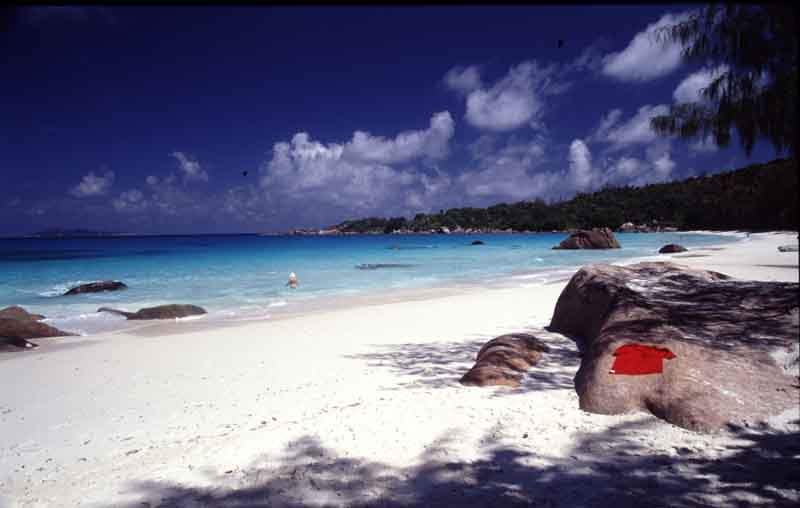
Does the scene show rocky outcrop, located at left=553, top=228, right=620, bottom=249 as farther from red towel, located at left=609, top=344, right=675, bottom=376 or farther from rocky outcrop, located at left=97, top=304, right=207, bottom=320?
red towel, located at left=609, top=344, right=675, bottom=376

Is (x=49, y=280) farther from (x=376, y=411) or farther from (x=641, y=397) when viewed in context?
(x=641, y=397)

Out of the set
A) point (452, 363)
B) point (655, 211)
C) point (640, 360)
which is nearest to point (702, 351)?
point (640, 360)

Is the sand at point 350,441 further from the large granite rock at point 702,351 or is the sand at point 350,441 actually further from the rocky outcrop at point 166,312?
the rocky outcrop at point 166,312

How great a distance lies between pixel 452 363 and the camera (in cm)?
580

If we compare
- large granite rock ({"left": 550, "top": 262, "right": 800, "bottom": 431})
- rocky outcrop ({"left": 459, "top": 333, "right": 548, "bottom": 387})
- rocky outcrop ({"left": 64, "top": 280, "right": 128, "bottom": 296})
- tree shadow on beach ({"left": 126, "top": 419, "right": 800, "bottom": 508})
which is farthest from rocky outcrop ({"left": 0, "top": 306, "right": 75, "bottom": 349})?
large granite rock ({"left": 550, "top": 262, "right": 800, "bottom": 431})

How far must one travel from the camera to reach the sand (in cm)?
260

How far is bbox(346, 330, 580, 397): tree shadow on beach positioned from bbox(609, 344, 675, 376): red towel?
2.27 feet

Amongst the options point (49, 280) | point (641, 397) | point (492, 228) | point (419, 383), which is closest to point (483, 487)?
point (641, 397)

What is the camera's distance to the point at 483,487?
2.64 m

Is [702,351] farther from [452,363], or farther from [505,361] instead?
[452,363]

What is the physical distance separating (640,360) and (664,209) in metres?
75.6

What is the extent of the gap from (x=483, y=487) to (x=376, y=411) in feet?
4.98

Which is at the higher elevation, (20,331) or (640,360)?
(640,360)

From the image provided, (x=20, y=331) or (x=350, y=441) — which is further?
(x=20, y=331)
